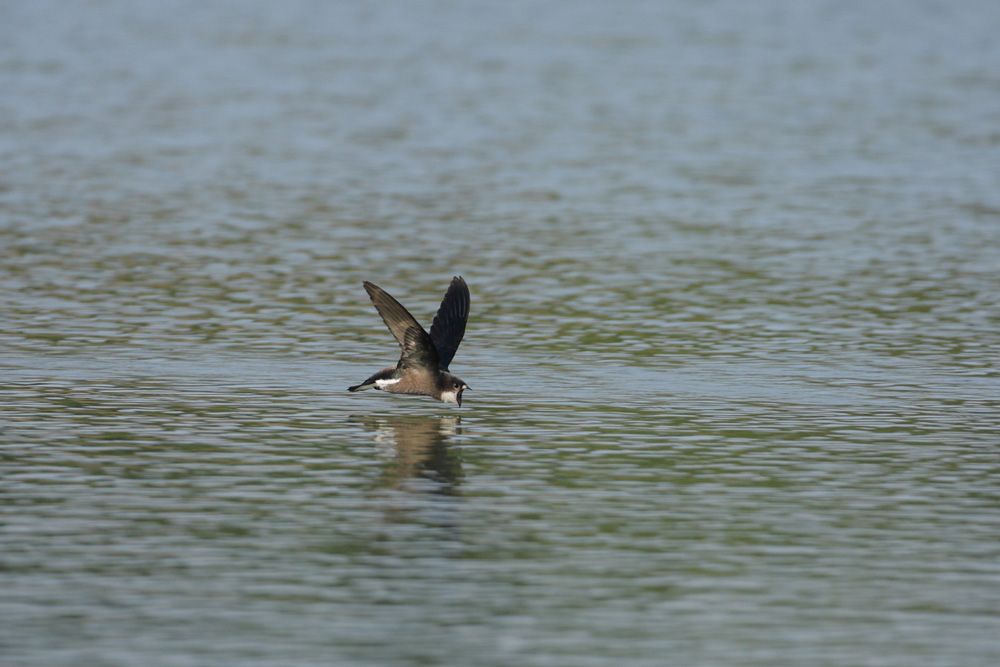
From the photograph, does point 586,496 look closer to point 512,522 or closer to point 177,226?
point 512,522

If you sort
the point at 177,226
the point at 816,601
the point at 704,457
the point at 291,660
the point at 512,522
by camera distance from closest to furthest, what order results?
the point at 291,660, the point at 816,601, the point at 512,522, the point at 704,457, the point at 177,226

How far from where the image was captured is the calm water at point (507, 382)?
40.5ft

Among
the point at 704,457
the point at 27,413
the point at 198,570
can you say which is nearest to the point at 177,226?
the point at 27,413

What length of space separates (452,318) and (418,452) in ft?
8.89

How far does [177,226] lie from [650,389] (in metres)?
12.8

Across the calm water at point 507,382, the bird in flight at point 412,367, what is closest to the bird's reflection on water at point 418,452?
the calm water at point 507,382

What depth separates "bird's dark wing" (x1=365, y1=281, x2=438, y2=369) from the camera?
1766 centimetres

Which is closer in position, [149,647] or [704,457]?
[149,647]

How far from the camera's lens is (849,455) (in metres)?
16.9

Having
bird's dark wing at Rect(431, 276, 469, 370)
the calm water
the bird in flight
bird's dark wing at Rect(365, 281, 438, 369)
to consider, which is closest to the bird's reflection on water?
the calm water

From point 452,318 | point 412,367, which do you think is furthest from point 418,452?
point 452,318

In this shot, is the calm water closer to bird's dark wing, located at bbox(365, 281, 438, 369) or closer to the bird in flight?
the bird in flight

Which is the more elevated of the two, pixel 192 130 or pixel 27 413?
pixel 192 130

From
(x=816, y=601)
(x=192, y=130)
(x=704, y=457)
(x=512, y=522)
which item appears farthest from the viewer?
(x=192, y=130)
